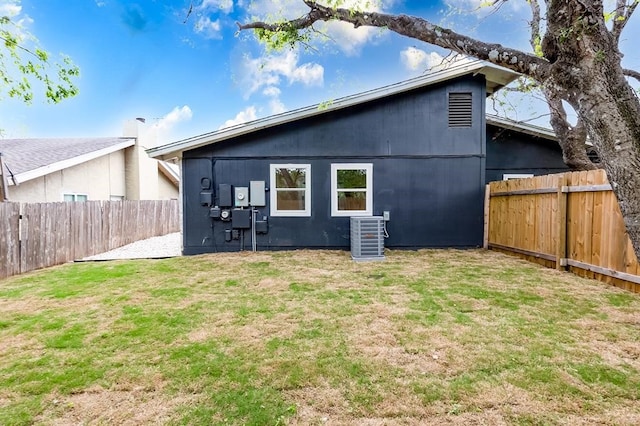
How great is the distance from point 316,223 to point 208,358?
5392 mm

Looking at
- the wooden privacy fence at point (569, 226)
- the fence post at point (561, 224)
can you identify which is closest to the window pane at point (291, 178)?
the wooden privacy fence at point (569, 226)

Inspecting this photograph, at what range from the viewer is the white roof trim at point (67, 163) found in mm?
8555

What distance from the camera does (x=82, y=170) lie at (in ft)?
35.5

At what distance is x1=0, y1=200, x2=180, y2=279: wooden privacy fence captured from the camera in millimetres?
6012

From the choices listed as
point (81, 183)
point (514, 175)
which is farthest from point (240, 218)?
point (514, 175)

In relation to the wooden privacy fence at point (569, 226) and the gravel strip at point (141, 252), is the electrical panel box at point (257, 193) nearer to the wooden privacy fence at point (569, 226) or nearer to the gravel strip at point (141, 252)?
the gravel strip at point (141, 252)

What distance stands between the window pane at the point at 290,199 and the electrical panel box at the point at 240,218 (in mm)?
778

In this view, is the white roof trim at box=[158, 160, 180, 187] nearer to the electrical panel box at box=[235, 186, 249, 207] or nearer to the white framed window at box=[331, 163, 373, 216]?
the electrical panel box at box=[235, 186, 249, 207]

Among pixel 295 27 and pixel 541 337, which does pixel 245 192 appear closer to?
pixel 295 27

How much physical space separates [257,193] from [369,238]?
111 inches

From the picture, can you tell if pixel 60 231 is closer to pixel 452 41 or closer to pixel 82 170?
pixel 82 170

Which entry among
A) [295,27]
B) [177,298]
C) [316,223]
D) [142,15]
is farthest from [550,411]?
[142,15]

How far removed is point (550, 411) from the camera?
6.54 feet

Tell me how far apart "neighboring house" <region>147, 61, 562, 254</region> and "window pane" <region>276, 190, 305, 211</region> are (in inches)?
0.9
